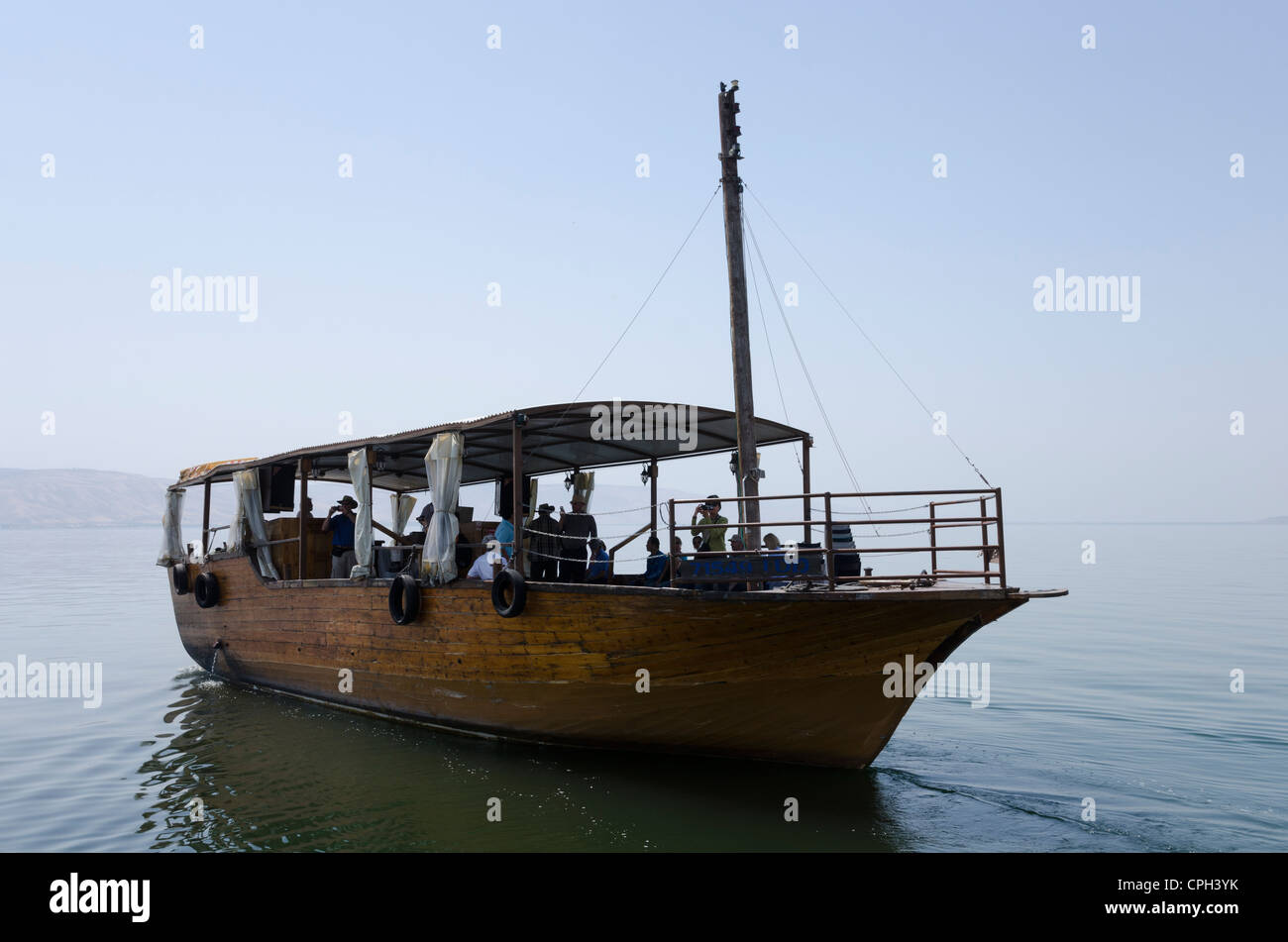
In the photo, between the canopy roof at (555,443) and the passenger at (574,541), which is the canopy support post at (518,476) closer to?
the canopy roof at (555,443)

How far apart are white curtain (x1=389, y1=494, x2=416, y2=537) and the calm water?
4.14 m

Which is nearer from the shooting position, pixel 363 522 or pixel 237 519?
pixel 363 522

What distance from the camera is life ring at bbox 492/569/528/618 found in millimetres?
10031

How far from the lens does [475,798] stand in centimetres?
934

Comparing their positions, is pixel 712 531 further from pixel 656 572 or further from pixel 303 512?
pixel 303 512

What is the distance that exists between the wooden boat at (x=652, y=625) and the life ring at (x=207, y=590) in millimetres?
1627

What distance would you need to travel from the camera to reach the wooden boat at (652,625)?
8.87 metres

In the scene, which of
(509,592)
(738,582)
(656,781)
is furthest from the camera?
(509,592)

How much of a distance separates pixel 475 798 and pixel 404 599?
285 cm

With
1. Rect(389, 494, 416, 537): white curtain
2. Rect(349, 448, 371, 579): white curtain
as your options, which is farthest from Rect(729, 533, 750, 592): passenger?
Rect(389, 494, 416, 537): white curtain

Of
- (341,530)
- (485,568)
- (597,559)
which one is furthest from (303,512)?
(597,559)
